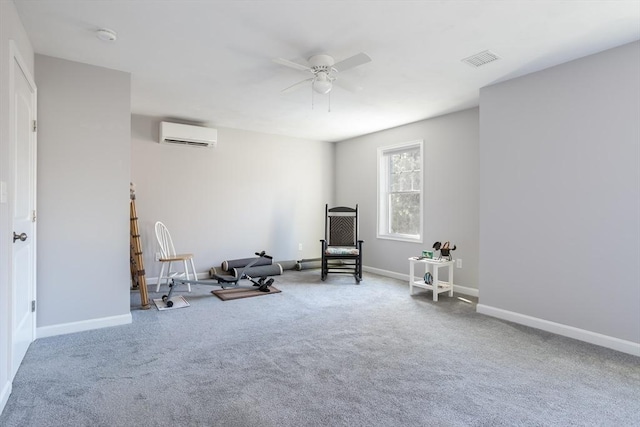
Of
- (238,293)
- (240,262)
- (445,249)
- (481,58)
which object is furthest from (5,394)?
(445,249)

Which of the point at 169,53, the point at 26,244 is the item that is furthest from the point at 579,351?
the point at 26,244

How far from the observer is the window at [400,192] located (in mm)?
5398

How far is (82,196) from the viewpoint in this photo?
10.2 ft

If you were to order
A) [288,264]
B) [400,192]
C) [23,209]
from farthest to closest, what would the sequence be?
[288,264] → [400,192] → [23,209]

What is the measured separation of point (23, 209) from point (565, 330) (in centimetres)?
465

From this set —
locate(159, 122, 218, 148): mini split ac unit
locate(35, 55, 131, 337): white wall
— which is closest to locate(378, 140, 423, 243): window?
locate(159, 122, 218, 148): mini split ac unit

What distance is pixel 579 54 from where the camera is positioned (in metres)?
2.94

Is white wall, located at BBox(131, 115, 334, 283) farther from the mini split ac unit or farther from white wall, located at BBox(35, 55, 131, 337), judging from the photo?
white wall, located at BBox(35, 55, 131, 337)

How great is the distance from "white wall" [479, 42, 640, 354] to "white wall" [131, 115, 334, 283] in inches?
139

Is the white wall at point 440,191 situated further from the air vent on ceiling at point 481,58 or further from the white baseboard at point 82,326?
the white baseboard at point 82,326

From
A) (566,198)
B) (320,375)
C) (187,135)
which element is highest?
(187,135)

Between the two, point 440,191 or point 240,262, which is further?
point 240,262

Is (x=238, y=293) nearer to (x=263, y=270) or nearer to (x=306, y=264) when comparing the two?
(x=263, y=270)

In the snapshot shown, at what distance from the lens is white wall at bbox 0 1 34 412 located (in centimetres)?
194
